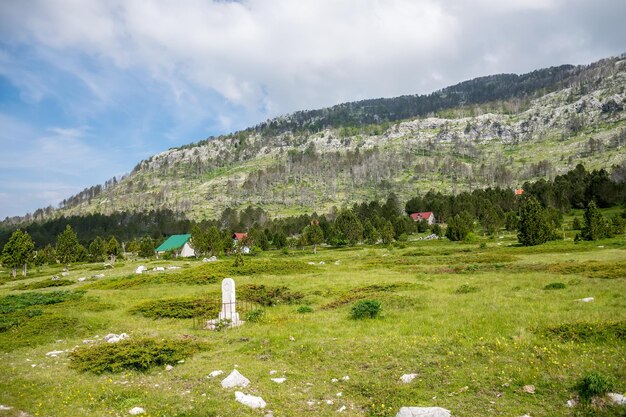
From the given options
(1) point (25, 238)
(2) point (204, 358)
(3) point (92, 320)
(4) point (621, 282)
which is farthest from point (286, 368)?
(1) point (25, 238)

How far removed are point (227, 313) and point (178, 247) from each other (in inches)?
3947

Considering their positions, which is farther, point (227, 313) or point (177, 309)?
point (177, 309)

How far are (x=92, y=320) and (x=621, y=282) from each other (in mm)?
34658

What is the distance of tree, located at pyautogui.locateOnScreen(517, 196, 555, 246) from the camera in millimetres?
61844

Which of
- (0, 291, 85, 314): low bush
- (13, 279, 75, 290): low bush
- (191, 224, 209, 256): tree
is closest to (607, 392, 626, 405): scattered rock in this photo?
(0, 291, 85, 314): low bush

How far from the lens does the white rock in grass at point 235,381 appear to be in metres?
12.4

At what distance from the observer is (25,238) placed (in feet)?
244

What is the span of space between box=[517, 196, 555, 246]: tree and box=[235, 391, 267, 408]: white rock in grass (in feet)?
207

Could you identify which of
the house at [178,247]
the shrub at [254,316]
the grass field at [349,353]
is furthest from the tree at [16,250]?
Answer: the shrub at [254,316]

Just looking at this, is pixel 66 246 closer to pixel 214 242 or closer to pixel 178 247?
pixel 214 242

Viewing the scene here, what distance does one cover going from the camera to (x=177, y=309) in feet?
86.6

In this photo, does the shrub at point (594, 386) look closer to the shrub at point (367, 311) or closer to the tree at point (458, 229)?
the shrub at point (367, 311)

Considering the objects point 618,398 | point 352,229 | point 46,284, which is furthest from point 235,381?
point 352,229

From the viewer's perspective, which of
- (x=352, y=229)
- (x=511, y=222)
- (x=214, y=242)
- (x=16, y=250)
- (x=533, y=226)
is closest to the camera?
(x=533, y=226)
